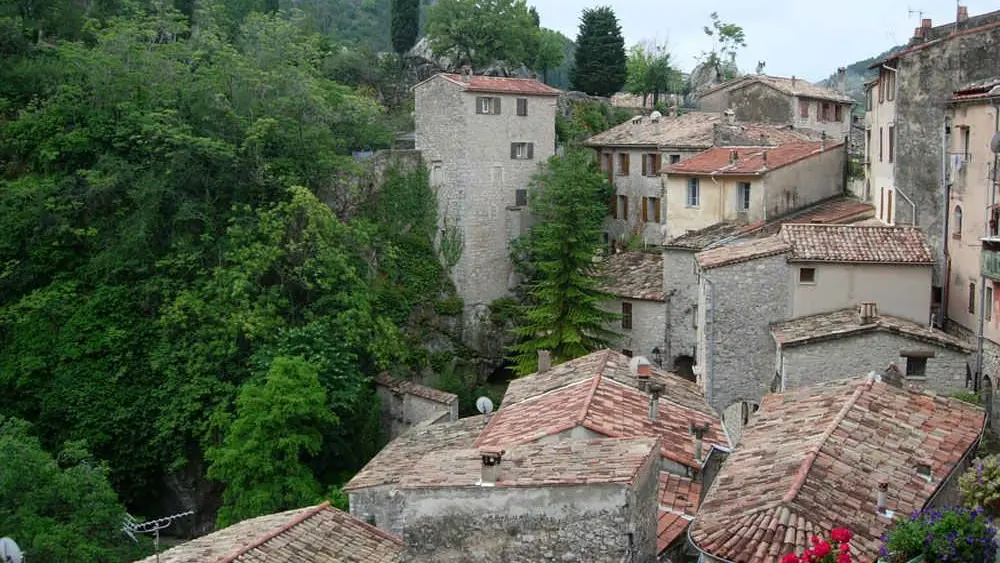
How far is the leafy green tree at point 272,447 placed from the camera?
99.3 feet

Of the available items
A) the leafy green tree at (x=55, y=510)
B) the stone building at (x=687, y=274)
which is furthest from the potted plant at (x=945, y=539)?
the stone building at (x=687, y=274)

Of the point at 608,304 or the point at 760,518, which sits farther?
the point at 608,304

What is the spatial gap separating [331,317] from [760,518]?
23.0 m

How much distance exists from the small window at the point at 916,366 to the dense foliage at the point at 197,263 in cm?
1575

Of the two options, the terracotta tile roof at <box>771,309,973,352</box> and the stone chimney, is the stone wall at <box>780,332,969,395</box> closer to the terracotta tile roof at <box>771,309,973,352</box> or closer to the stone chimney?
the terracotta tile roof at <box>771,309,973,352</box>

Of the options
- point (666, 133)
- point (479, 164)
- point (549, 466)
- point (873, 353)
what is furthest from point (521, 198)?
point (549, 466)

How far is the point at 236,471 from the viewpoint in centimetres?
3092

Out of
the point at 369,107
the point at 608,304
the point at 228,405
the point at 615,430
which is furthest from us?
the point at 369,107

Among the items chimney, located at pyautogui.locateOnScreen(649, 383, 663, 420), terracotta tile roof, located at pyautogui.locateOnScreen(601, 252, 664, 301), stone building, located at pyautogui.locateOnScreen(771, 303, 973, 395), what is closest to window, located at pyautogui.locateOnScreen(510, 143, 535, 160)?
terracotta tile roof, located at pyautogui.locateOnScreen(601, 252, 664, 301)

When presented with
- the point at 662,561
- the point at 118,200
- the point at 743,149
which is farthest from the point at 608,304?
the point at 662,561

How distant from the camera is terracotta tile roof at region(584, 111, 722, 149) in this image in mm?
45750

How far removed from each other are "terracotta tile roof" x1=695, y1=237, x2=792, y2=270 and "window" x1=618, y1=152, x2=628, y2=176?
17.2 meters

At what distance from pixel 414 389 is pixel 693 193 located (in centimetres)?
1326

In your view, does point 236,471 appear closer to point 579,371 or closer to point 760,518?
point 579,371
